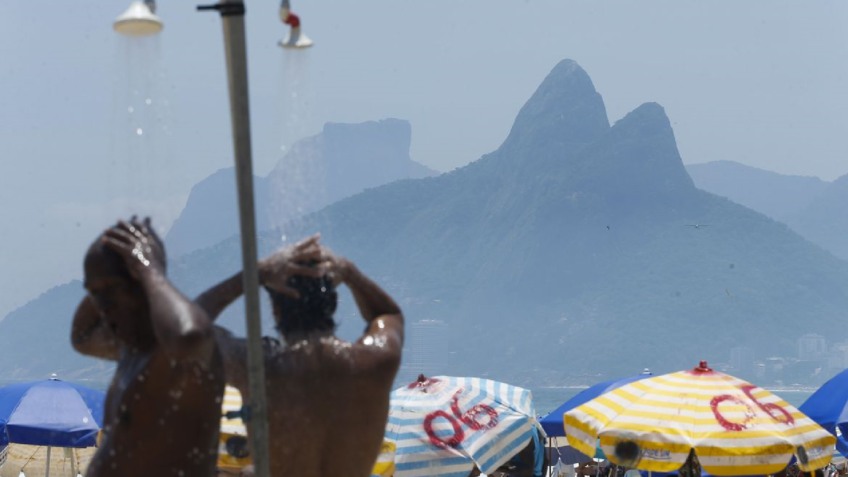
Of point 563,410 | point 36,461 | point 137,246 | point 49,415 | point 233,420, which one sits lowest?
point 36,461

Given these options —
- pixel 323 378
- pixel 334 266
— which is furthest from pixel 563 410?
pixel 334 266

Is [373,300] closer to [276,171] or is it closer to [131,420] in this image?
[276,171]

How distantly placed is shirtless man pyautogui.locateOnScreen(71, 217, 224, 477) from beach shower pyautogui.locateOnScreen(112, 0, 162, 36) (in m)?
0.61

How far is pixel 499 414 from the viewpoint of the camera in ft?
38.7

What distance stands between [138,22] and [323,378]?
5.14ft

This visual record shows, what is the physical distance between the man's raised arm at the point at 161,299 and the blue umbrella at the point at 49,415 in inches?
361

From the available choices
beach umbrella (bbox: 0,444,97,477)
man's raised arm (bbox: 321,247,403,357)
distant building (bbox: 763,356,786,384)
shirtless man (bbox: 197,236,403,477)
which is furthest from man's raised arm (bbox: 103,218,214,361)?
distant building (bbox: 763,356,786,384)

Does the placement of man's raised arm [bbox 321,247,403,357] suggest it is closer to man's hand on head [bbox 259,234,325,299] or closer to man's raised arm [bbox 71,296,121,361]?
man's hand on head [bbox 259,234,325,299]

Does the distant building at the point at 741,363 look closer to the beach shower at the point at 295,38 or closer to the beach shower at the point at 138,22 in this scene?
the beach shower at the point at 295,38

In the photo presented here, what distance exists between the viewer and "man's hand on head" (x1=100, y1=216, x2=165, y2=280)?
3662 mm

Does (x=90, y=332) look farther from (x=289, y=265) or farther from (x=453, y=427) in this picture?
(x=453, y=427)

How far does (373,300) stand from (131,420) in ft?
3.65

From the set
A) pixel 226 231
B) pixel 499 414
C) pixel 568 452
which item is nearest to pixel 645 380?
pixel 499 414

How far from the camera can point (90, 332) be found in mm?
4121
